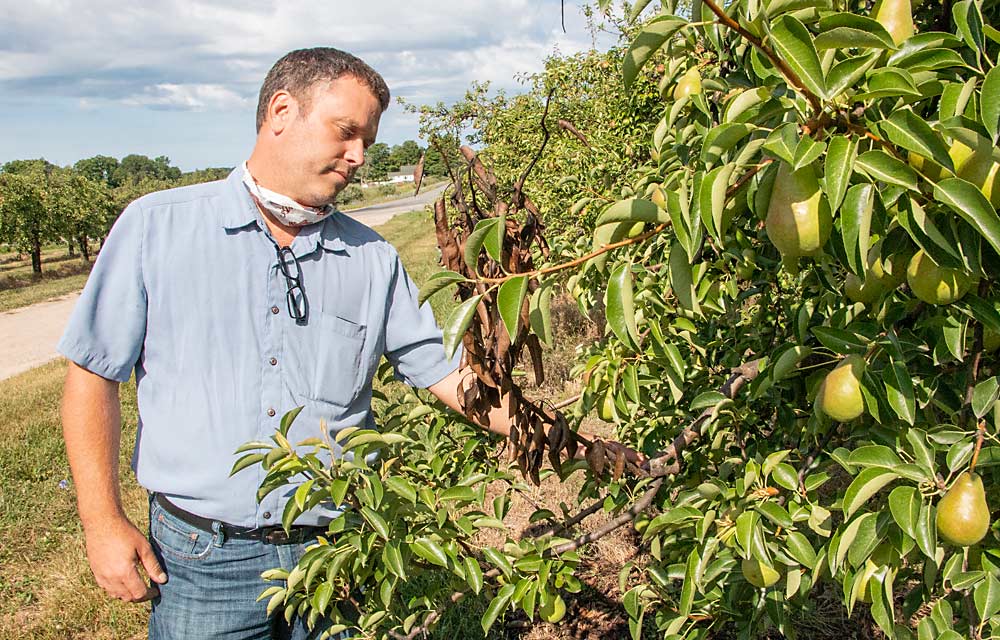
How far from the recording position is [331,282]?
2.00 metres

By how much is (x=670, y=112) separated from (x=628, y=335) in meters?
0.59

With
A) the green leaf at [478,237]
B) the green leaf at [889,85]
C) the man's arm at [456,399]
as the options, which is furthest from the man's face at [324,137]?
the green leaf at [889,85]

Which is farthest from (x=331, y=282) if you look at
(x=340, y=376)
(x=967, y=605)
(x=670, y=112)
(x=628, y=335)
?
(x=967, y=605)

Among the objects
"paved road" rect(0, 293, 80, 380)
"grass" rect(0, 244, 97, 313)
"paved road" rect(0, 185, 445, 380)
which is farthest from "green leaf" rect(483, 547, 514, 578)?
"grass" rect(0, 244, 97, 313)

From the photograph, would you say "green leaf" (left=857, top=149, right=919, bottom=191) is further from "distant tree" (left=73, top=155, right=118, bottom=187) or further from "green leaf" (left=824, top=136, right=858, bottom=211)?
"distant tree" (left=73, top=155, right=118, bottom=187)

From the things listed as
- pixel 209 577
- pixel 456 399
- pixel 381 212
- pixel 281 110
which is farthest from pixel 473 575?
pixel 381 212

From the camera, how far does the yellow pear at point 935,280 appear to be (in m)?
0.90

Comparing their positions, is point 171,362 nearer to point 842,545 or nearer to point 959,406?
point 842,545

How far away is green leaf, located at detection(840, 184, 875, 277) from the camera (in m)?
0.77

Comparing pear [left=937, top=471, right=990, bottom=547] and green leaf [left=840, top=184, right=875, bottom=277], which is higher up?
green leaf [left=840, top=184, right=875, bottom=277]

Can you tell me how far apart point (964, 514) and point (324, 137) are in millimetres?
1542

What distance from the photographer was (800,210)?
0.85 metres

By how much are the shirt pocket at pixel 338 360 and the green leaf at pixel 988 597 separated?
4.77 feet

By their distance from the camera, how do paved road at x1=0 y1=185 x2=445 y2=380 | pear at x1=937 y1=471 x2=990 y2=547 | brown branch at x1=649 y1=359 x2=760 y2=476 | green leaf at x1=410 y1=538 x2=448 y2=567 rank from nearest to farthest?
1. pear at x1=937 y1=471 x2=990 y2=547
2. green leaf at x1=410 y1=538 x2=448 y2=567
3. brown branch at x1=649 y1=359 x2=760 y2=476
4. paved road at x1=0 y1=185 x2=445 y2=380
